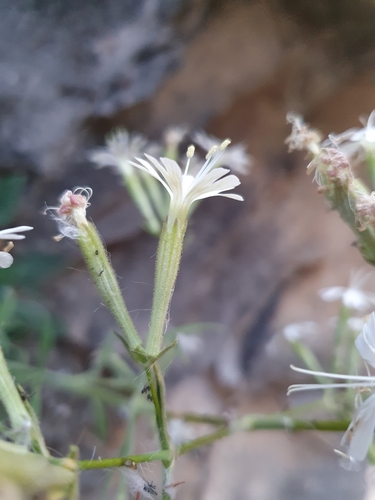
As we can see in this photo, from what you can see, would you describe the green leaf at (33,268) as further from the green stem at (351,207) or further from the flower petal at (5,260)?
the green stem at (351,207)

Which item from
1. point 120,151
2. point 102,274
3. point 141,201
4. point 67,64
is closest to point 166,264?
point 102,274

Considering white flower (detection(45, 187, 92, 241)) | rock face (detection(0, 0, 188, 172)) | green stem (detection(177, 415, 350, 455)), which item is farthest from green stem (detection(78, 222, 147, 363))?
rock face (detection(0, 0, 188, 172))

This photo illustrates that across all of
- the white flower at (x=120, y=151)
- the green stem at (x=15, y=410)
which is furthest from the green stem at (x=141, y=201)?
the green stem at (x=15, y=410)

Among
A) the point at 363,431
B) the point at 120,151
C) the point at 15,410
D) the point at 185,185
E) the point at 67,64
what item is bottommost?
the point at 363,431

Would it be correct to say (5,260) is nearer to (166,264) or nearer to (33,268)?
(166,264)

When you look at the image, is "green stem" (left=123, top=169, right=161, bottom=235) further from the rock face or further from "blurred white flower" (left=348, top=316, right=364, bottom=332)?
"blurred white flower" (left=348, top=316, right=364, bottom=332)
